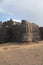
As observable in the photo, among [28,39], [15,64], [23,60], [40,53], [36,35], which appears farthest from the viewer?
[36,35]

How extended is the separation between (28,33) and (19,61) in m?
11.8

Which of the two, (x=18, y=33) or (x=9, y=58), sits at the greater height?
(x=18, y=33)

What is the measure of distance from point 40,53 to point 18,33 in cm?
957

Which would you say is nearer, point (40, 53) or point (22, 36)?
point (40, 53)

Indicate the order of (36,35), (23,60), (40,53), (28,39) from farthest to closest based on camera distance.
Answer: (36,35) → (28,39) → (40,53) → (23,60)

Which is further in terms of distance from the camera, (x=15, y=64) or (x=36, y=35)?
(x=36, y=35)

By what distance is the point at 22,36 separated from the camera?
2739 centimetres

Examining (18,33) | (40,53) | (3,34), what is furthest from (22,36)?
(40,53)

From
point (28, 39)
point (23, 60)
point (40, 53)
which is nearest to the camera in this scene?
point (23, 60)

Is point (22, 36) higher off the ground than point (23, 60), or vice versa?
point (22, 36)

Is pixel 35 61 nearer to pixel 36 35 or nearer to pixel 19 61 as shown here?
pixel 19 61

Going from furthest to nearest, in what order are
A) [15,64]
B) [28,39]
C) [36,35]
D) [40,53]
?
1. [36,35]
2. [28,39]
3. [40,53]
4. [15,64]

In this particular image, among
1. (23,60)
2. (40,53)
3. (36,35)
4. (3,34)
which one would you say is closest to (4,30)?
(3,34)

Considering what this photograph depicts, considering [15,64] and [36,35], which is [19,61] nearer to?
[15,64]
